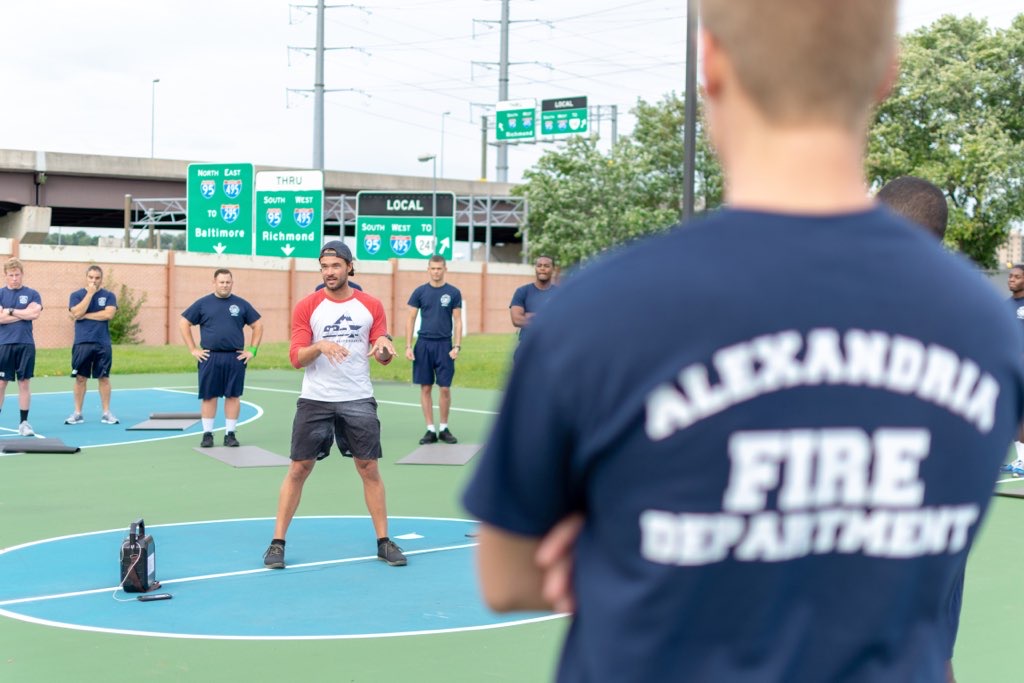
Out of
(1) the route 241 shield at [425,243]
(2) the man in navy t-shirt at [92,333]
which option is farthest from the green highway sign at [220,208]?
(2) the man in navy t-shirt at [92,333]

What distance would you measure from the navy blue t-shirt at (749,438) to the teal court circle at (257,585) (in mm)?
5012

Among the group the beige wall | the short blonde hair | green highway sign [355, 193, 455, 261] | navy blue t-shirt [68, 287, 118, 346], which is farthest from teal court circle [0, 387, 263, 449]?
the short blonde hair

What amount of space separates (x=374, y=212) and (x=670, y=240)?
32959 millimetres

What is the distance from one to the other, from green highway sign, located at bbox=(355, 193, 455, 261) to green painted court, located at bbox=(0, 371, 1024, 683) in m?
20.2

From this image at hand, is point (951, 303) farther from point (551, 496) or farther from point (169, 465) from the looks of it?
point (169, 465)

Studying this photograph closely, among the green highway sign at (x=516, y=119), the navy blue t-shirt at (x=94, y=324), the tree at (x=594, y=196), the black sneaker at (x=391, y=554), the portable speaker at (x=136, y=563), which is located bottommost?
the black sneaker at (x=391, y=554)

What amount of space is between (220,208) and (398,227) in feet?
19.1

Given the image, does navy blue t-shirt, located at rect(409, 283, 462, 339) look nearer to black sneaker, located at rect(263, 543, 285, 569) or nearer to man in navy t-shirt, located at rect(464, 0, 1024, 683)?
black sneaker, located at rect(263, 543, 285, 569)

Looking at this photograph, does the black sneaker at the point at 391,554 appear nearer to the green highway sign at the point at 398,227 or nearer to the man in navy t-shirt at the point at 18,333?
the man in navy t-shirt at the point at 18,333

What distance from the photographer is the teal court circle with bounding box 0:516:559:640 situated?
21.5 ft

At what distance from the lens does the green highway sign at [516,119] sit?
50.8m

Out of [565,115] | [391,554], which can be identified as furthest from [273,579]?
[565,115]

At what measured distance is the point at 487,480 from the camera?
1577 millimetres

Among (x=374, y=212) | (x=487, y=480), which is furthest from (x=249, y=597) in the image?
(x=374, y=212)
